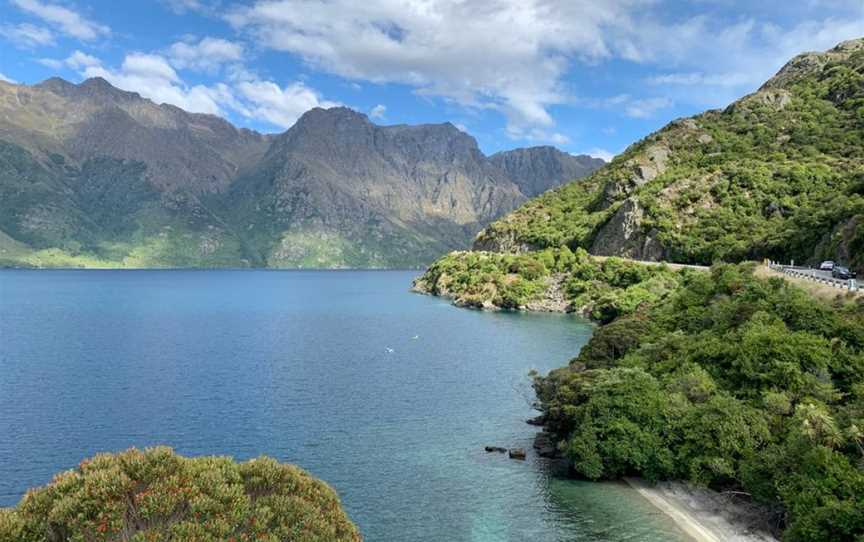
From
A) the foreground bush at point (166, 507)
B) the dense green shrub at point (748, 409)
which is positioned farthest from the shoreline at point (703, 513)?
the foreground bush at point (166, 507)

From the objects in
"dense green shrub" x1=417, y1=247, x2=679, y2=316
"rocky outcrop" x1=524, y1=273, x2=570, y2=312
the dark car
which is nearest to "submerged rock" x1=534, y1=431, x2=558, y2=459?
the dark car

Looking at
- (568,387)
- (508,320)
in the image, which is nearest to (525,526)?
(568,387)

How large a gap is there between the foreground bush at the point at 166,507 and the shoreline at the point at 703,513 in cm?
2908

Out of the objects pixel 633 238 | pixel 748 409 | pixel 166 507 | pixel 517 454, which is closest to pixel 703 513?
pixel 748 409

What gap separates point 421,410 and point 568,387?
777 inches

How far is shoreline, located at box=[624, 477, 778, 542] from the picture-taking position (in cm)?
4184

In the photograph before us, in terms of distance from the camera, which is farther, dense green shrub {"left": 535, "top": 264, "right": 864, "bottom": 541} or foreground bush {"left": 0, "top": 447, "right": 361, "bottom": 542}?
dense green shrub {"left": 535, "top": 264, "right": 864, "bottom": 541}

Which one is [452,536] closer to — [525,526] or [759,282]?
[525,526]

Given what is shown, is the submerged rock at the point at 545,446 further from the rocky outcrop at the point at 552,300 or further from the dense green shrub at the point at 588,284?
the rocky outcrop at the point at 552,300

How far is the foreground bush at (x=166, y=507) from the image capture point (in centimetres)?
2067

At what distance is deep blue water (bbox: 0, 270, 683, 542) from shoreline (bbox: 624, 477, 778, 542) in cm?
131

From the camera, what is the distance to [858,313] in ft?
182

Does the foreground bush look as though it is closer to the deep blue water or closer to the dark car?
the deep blue water

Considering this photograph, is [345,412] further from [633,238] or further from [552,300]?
[633,238]
